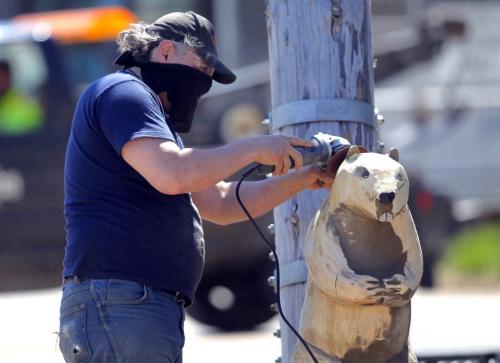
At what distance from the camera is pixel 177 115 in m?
4.23

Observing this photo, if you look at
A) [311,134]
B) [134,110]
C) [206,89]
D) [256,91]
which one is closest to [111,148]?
[134,110]

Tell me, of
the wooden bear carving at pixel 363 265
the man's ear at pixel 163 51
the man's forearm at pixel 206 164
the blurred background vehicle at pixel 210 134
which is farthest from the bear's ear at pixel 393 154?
the blurred background vehicle at pixel 210 134

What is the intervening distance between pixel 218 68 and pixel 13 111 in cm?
635

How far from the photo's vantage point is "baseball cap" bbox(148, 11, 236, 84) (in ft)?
13.5

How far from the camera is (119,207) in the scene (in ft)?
12.7

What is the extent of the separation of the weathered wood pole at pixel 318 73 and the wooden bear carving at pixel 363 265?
0.59 meters

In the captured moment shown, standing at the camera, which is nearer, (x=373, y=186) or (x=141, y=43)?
(x=373, y=186)

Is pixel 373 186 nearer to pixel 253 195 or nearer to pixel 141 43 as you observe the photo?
pixel 253 195

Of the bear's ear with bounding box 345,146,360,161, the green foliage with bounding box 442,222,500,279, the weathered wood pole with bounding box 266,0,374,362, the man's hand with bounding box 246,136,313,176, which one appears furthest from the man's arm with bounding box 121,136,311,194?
the green foliage with bounding box 442,222,500,279

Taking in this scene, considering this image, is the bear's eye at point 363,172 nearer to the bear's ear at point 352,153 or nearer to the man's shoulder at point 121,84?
the bear's ear at point 352,153

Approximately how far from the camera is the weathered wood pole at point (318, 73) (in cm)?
439

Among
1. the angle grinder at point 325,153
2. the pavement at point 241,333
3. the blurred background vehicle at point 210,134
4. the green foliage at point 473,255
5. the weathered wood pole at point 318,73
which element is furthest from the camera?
the green foliage at point 473,255

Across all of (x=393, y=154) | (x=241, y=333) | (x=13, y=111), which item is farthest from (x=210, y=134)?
(x=393, y=154)

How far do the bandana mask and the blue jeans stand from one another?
0.64 m
